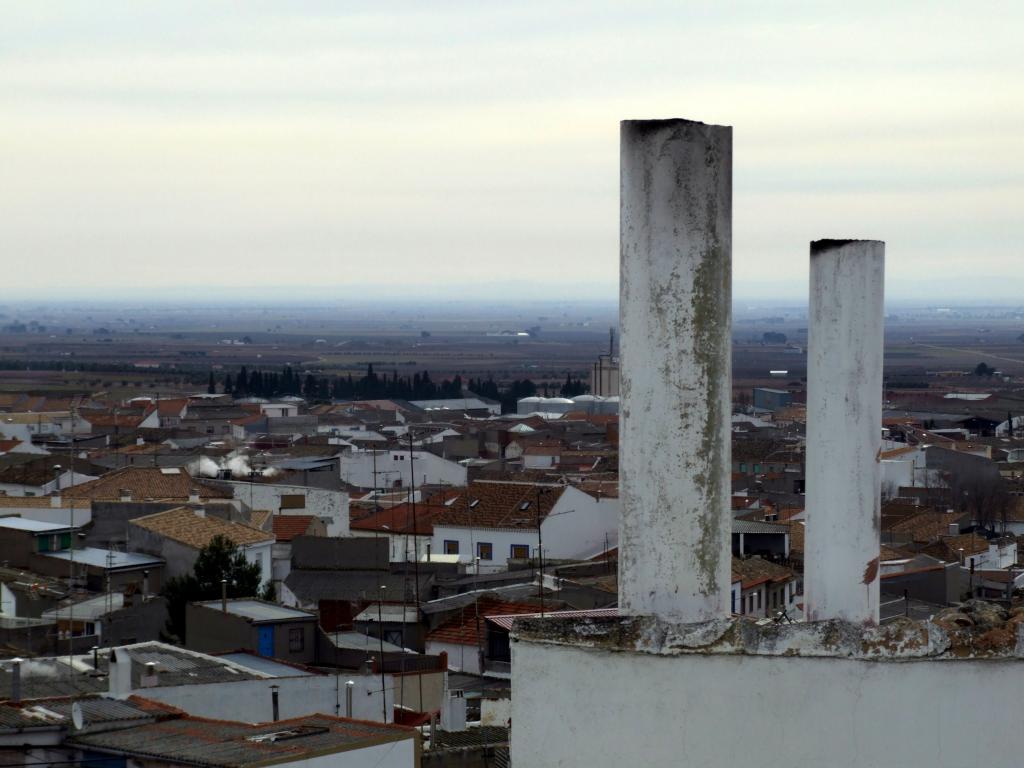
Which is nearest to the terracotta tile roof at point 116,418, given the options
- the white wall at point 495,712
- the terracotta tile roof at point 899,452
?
the terracotta tile roof at point 899,452

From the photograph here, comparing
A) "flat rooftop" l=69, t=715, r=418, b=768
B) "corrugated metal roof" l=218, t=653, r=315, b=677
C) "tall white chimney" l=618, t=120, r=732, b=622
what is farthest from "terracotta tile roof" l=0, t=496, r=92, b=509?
"tall white chimney" l=618, t=120, r=732, b=622

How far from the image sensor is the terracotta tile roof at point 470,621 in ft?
75.8

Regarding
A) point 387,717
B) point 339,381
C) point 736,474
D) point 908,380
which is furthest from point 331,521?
point 908,380

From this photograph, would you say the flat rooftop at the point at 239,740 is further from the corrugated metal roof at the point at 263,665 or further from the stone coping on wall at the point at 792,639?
the stone coping on wall at the point at 792,639

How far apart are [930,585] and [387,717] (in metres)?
13.6

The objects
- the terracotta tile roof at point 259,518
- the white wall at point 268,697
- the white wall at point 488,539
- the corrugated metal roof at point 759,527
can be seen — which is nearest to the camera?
the white wall at point 268,697

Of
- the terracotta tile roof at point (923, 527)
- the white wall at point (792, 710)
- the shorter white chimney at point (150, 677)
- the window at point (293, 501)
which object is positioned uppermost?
the white wall at point (792, 710)

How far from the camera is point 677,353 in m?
5.52

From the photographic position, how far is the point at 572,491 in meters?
35.9

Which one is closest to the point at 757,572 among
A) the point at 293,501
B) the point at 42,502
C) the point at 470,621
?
the point at 470,621

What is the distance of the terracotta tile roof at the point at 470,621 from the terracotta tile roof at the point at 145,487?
15258mm

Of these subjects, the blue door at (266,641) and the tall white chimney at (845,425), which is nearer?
the tall white chimney at (845,425)

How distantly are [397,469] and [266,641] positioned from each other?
3274 centimetres

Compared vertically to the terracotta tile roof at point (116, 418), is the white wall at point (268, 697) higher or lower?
higher
